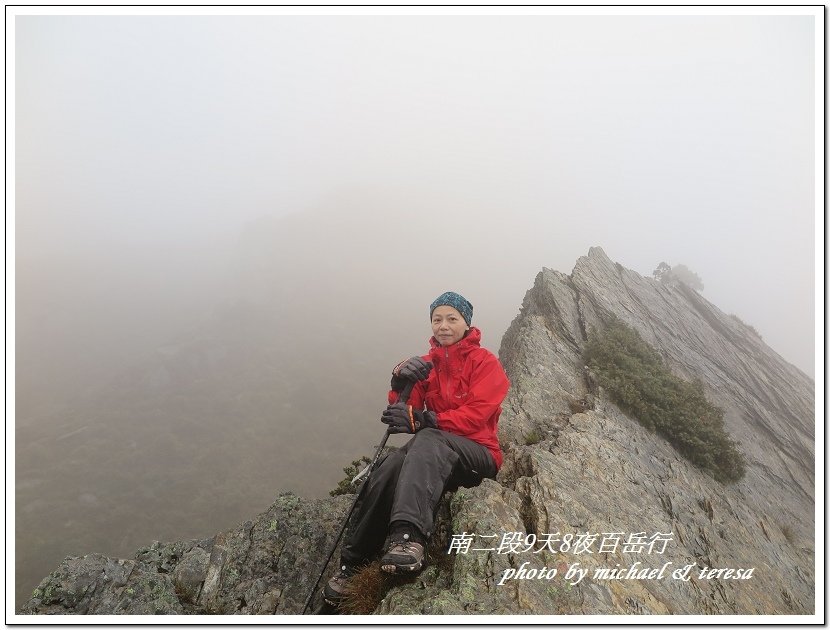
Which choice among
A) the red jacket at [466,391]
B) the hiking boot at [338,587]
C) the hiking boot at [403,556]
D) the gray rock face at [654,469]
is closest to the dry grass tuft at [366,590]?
the hiking boot at [338,587]

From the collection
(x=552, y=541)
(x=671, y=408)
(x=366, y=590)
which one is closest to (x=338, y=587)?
(x=366, y=590)

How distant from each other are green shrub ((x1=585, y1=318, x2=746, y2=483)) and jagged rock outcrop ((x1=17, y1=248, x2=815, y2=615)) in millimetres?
452

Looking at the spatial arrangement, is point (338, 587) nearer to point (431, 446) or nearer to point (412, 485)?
point (412, 485)

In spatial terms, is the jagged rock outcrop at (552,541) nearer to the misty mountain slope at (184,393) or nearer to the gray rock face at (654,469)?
the gray rock face at (654,469)

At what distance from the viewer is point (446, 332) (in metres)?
5.63

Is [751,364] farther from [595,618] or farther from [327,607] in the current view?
[327,607]

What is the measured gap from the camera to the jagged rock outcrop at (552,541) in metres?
4.11

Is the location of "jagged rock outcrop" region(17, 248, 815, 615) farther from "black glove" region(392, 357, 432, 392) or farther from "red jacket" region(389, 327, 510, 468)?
"black glove" region(392, 357, 432, 392)

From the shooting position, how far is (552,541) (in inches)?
179

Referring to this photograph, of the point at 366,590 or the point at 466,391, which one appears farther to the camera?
the point at 466,391

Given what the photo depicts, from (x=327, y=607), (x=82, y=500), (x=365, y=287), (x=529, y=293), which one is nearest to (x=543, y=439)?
(x=327, y=607)

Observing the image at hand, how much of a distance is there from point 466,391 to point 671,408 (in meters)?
8.29

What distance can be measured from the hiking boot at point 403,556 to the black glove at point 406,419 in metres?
1.32

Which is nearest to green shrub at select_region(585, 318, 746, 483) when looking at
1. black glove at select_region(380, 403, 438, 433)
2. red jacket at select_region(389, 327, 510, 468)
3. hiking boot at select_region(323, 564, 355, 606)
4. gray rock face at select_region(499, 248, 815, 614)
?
gray rock face at select_region(499, 248, 815, 614)
